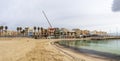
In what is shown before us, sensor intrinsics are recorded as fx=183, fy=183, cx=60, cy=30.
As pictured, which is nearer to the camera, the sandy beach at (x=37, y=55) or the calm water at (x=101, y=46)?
the sandy beach at (x=37, y=55)

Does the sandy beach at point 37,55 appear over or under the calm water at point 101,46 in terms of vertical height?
over

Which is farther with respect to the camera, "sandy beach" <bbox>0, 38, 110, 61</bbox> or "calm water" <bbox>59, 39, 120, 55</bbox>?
"calm water" <bbox>59, 39, 120, 55</bbox>

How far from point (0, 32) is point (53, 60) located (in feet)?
440

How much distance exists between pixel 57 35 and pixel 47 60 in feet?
428

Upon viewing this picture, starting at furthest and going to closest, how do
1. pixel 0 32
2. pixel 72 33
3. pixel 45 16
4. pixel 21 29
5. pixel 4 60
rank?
pixel 72 33, pixel 21 29, pixel 0 32, pixel 45 16, pixel 4 60

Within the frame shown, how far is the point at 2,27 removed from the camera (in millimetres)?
136000

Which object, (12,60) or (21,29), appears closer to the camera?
(12,60)

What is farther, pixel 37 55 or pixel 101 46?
pixel 101 46

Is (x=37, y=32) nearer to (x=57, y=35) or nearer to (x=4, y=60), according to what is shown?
(x=57, y=35)

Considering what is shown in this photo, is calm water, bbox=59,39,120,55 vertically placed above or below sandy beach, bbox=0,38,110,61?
below

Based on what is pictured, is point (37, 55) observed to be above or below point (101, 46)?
above

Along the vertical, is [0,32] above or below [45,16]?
below

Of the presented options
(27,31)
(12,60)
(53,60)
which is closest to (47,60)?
(53,60)

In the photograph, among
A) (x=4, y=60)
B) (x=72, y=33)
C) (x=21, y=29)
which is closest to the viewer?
(x=4, y=60)
